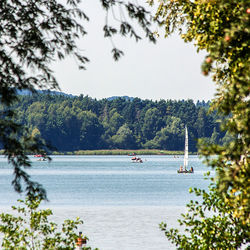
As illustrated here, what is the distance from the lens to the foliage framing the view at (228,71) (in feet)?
19.1

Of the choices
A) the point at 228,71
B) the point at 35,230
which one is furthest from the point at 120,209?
the point at 228,71

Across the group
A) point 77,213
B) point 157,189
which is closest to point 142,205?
point 77,213

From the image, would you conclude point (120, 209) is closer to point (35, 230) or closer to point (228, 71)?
point (35, 230)

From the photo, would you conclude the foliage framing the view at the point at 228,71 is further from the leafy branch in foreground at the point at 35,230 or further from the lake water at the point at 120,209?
the lake water at the point at 120,209

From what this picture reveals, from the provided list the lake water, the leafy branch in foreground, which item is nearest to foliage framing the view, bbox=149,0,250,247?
the leafy branch in foreground

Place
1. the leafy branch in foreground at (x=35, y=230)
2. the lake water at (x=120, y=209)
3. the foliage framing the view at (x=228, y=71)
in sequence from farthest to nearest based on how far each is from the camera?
the lake water at (x=120, y=209) < the leafy branch in foreground at (x=35, y=230) < the foliage framing the view at (x=228, y=71)

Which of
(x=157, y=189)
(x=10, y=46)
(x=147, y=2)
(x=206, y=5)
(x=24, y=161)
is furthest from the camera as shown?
(x=157, y=189)

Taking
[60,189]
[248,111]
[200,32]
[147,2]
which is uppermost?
[147,2]

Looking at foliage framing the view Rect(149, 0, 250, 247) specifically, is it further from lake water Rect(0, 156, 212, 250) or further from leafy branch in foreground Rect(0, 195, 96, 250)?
lake water Rect(0, 156, 212, 250)

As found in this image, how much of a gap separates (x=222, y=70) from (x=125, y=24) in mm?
2778

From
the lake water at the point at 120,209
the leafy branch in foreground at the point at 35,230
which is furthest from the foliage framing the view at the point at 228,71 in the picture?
the lake water at the point at 120,209

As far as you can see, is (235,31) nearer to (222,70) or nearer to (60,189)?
(222,70)

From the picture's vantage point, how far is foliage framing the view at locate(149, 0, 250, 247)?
5812 mm

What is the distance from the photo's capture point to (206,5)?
29.8ft
